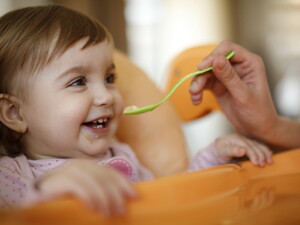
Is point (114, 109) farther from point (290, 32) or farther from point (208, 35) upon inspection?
point (208, 35)

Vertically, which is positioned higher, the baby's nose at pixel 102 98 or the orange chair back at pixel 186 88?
the baby's nose at pixel 102 98

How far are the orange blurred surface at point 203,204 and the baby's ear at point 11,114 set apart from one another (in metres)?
0.41

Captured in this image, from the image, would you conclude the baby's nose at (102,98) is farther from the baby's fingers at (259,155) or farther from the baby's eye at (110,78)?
the baby's fingers at (259,155)

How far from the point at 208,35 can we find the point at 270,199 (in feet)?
10.6

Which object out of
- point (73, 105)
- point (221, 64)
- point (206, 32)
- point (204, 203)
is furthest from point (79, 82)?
point (206, 32)

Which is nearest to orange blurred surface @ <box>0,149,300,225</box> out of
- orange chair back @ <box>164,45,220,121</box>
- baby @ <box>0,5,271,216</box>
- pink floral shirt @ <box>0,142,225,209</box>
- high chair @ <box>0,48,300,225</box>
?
high chair @ <box>0,48,300,225</box>

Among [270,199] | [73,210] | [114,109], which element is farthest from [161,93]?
[73,210]

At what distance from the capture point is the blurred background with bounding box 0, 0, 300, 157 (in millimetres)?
3100

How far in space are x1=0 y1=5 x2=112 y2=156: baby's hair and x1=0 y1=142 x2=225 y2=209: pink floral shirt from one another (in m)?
0.14

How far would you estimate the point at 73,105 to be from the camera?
75cm

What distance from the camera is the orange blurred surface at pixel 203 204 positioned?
0.38 metres

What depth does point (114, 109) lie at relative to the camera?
83 cm

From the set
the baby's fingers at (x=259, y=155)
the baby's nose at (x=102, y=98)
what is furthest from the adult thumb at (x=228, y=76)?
the baby's nose at (x=102, y=98)

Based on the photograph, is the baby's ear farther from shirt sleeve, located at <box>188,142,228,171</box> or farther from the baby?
shirt sleeve, located at <box>188,142,228,171</box>
